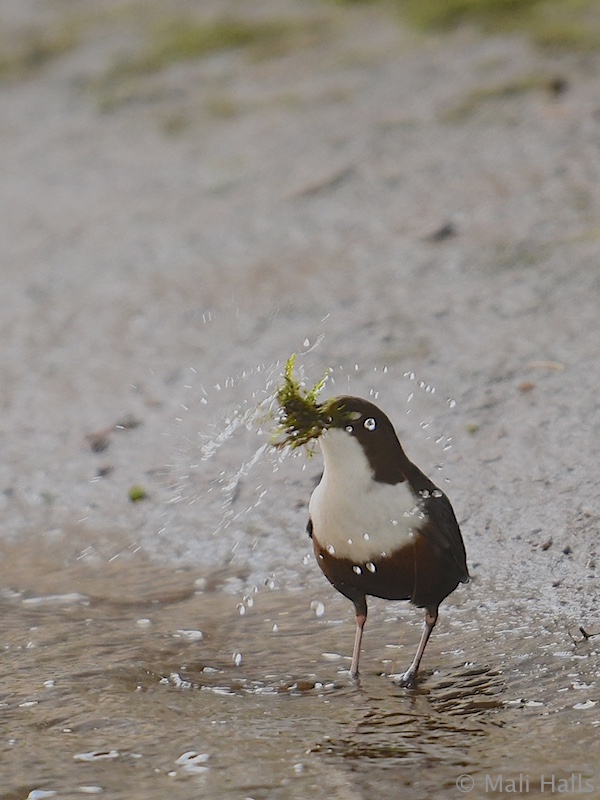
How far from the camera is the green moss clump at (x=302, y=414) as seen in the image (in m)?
3.46

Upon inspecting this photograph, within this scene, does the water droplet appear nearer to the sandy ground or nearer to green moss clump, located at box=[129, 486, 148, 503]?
the sandy ground

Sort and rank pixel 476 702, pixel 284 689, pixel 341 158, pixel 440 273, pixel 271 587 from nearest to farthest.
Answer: pixel 476 702 < pixel 284 689 < pixel 271 587 < pixel 440 273 < pixel 341 158

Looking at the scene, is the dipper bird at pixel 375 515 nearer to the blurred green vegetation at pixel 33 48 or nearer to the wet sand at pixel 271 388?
the wet sand at pixel 271 388

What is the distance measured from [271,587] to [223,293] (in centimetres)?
329

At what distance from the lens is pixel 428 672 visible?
368 centimetres

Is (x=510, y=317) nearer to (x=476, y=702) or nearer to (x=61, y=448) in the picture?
(x=61, y=448)

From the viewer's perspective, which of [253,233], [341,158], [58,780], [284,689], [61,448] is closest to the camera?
Answer: [58,780]

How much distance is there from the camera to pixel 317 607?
14.3ft

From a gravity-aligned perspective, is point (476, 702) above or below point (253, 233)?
above

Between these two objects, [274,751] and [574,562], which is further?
[574,562]

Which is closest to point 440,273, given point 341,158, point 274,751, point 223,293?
point 223,293

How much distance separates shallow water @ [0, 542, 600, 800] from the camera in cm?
299

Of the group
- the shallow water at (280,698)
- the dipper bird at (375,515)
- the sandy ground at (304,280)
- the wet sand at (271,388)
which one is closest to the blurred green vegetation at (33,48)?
the sandy ground at (304,280)

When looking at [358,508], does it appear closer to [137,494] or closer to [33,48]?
[137,494]
